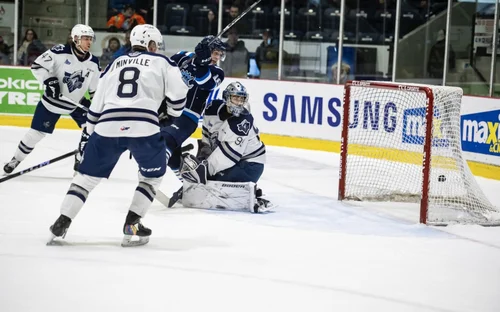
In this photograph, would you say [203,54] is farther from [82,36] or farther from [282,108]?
[282,108]

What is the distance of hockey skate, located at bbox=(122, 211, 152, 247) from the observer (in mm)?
4254

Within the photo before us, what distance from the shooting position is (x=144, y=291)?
3490 mm

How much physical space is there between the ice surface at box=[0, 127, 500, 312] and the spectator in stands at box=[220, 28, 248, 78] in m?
3.86

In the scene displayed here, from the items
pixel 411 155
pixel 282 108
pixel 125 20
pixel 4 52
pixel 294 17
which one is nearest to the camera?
pixel 411 155

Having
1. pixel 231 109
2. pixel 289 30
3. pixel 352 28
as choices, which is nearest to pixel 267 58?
pixel 289 30

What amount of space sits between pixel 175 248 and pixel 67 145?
4170mm

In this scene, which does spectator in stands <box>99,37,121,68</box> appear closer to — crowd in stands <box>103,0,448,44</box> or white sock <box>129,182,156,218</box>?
crowd in stands <box>103,0,448,44</box>

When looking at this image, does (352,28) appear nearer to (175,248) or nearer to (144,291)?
(175,248)

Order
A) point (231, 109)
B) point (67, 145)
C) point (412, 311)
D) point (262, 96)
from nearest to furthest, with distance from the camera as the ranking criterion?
point (412, 311) < point (231, 109) < point (67, 145) < point (262, 96)

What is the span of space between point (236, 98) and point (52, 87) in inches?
68.8

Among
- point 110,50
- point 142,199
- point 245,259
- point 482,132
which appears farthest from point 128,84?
point 110,50

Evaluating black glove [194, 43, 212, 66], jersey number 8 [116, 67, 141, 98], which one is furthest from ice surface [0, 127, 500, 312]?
black glove [194, 43, 212, 66]

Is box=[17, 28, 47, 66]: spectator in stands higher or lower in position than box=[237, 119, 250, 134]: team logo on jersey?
higher

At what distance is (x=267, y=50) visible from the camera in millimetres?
9828
